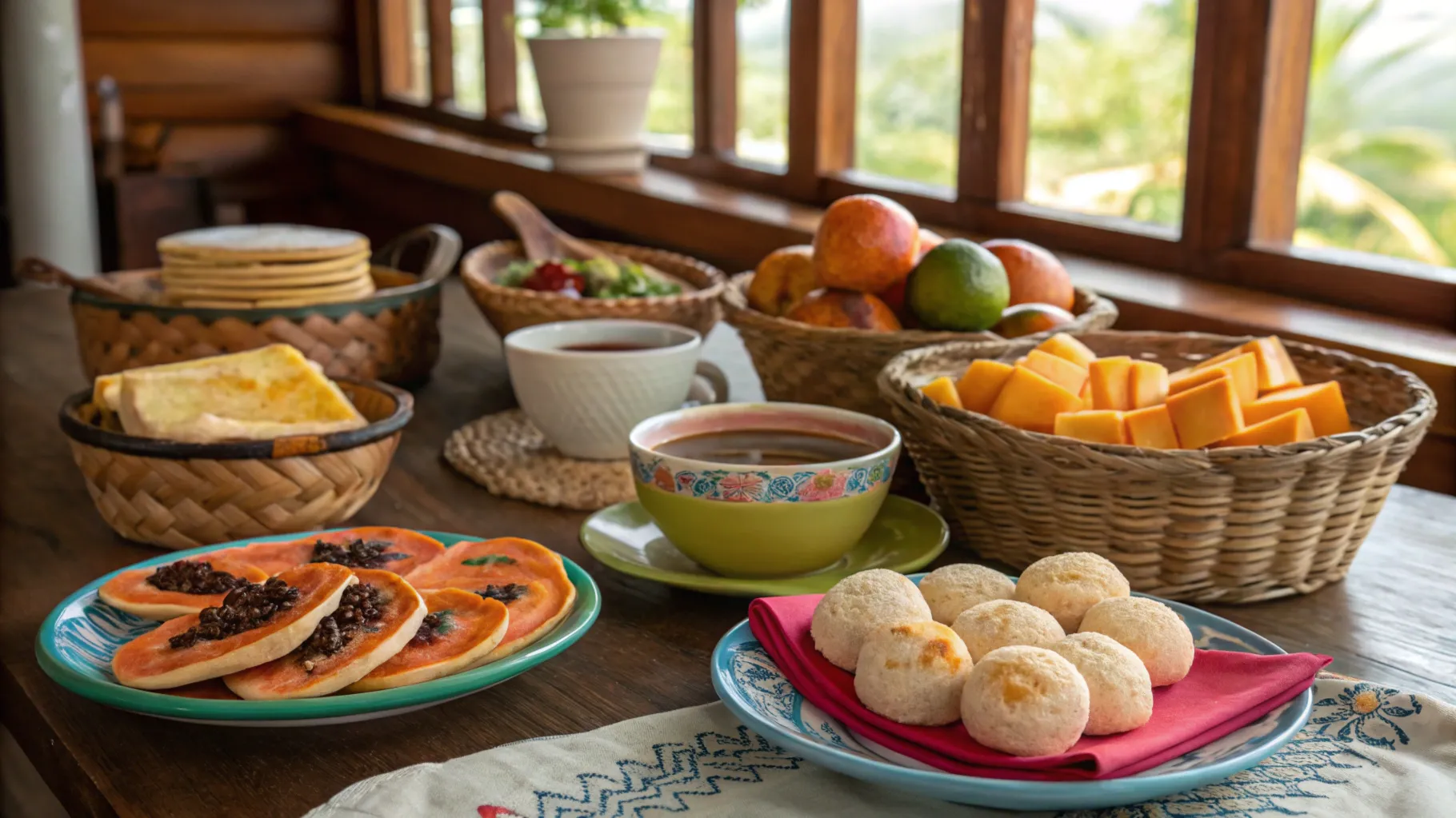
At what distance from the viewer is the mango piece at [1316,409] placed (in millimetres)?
846

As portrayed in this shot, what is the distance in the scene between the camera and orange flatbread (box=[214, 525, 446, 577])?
2.56 ft

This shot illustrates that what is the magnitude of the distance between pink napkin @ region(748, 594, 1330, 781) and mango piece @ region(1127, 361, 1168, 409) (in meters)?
0.27

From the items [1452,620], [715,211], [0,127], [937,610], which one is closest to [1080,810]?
[937,610]

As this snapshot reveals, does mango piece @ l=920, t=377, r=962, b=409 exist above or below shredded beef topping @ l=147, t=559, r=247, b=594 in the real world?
above

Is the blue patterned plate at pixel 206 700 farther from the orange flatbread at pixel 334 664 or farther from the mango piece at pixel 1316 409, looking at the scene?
the mango piece at pixel 1316 409

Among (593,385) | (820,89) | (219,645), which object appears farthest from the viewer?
(820,89)

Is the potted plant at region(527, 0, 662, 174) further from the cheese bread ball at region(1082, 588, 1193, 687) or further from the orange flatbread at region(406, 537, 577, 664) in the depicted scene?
the cheese bread ball at region(1082, 588, 1193, 687)

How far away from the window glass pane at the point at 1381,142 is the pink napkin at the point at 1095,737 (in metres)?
6.36

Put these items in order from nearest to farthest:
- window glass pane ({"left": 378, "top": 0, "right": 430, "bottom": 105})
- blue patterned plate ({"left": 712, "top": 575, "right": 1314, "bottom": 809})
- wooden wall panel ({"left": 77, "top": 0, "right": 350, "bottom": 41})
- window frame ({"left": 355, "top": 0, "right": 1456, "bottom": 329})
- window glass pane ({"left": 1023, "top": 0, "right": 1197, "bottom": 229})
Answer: blue patterned plate ({"left": 712, "top": 575, "right": 1314, "bottom": 809}) < window frame ({"left": 355, "top": 0, "right": 1456, "bottom": 329}) < wooden wall panel ({"left": 77, "top": 0, "right": 350, "bottom": 41}) < window glass pane ({"left": 378, "top": 0, "right": 430, "bottom": 105}) < window glass pane ({"left": 1023, "top": 0, "right": 1197, "bottom": 229})

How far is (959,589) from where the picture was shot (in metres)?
0.65

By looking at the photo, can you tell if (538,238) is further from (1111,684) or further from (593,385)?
(1111,684)

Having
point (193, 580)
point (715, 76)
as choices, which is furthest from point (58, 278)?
point (715, 76)

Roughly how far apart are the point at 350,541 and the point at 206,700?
197mm

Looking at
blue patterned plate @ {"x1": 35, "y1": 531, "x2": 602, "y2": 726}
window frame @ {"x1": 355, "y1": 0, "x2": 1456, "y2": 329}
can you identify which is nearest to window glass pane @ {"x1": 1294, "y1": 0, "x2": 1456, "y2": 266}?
window frame @ {"x1": 355, "y1": 0, "x2": 1456, "y2": 329}
